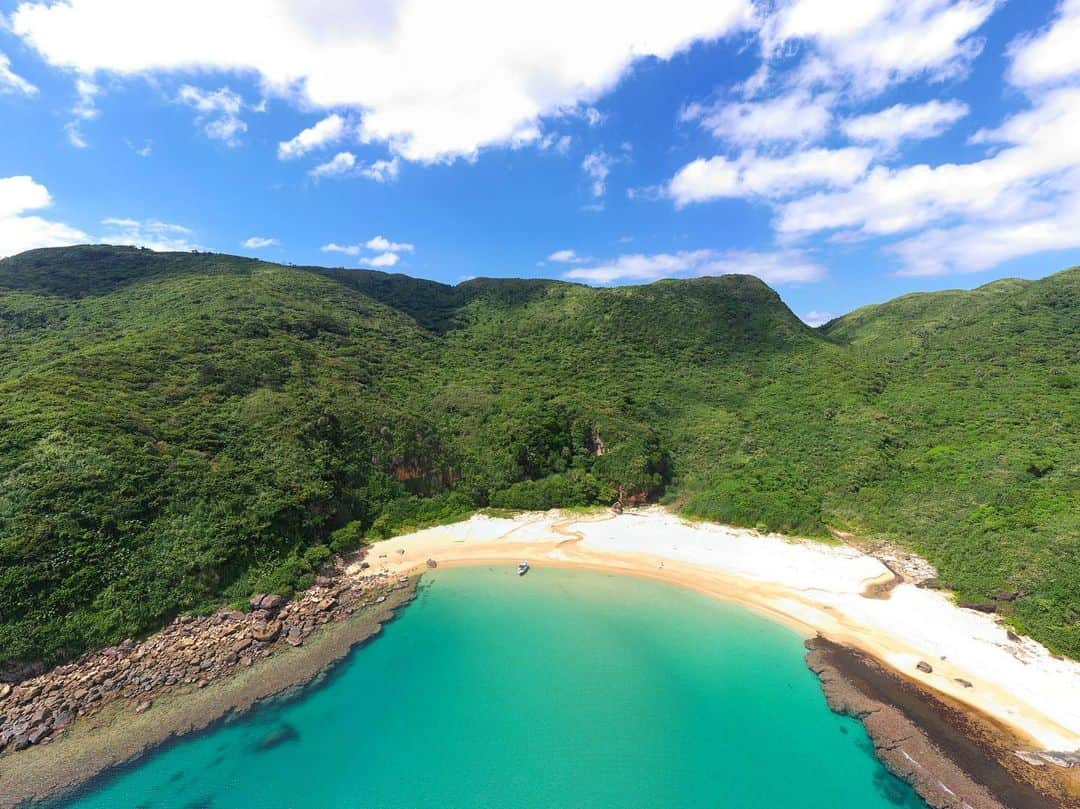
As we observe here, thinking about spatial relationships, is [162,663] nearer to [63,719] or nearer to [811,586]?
[63,719]

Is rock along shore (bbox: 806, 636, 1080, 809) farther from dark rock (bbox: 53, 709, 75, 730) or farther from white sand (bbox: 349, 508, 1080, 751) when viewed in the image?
dark rock (bbox: 53, 709, 75, 730)

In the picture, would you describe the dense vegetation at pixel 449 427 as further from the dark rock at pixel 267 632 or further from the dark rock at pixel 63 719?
the dark rock at pixel 63 719

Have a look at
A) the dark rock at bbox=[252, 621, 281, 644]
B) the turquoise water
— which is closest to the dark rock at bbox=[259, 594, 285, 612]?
the dark rock at bbox=[252, 621, 281, 644]

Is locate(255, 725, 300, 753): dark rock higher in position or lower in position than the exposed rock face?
lower

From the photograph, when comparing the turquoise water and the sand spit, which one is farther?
the sand spit

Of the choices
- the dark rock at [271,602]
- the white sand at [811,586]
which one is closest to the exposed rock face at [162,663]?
the dark rock at [271,602]

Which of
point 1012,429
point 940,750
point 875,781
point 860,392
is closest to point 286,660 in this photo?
point 875,781
